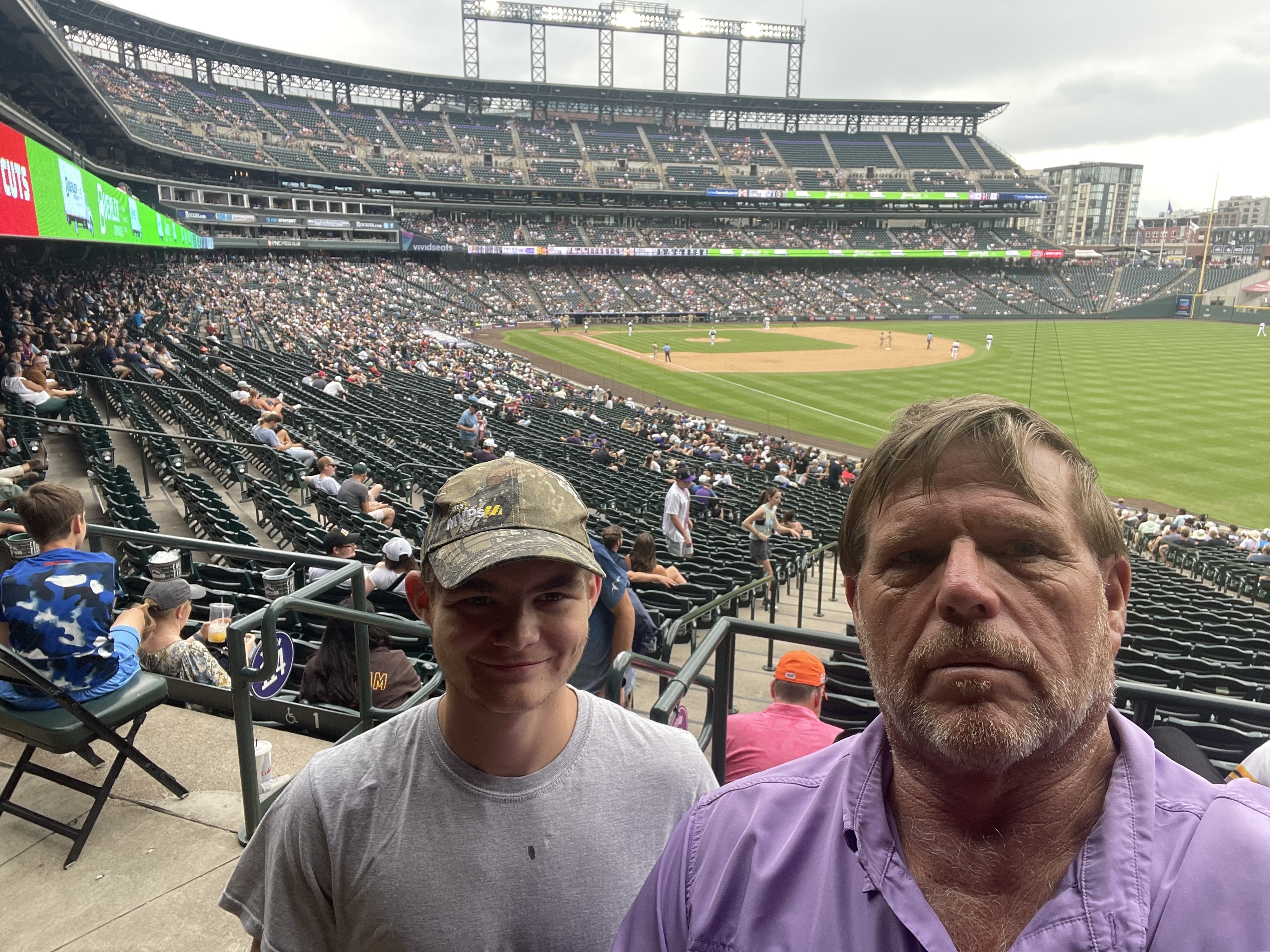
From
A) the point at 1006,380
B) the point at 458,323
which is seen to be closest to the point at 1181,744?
the point at 1006,380

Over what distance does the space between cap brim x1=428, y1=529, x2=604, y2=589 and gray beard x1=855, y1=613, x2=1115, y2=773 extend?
31.4 inches

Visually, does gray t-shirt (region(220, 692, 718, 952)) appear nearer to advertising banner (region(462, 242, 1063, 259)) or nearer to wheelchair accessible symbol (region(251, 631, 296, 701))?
wheelchair accessible symbol (region(251, 631, 296, 701))

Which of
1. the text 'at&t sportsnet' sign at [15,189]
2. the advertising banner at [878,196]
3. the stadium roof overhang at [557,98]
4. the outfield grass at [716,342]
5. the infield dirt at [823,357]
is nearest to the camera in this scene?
the text 'at&t sportsnet' sign at [15,189]

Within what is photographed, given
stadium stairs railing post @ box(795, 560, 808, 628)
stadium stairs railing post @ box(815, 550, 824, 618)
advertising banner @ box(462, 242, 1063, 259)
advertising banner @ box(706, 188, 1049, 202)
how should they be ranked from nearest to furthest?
stadium stairs railing post @ box(795, 560, 808, 628) → stadium stairs railing post @ box(815, 550, 824, 618) → advertising banner @ box(462, 242, 1063, 259) → advertising banner @ box(706, 188, 1049, 202)

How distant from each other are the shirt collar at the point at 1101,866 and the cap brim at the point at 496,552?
0.79 m

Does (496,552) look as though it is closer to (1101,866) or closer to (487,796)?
(487,796)

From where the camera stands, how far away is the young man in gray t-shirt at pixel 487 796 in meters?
1.63

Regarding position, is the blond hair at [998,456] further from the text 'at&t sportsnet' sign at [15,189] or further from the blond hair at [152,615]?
the text 'at&t sportsnet' sign at [15,189]

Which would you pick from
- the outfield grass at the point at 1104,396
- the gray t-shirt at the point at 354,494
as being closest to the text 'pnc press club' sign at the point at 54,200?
the gray t-shirt at the point at 354,494

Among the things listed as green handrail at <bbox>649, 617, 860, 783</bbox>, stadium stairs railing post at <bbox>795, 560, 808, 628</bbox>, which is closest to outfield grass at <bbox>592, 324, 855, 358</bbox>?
stadium stairs railing post at <bbox>795, 560, 808, 628</bbox>

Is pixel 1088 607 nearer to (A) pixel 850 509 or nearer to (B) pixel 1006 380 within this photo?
(A) pixel 850 509

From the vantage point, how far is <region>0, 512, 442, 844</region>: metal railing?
3.31 m

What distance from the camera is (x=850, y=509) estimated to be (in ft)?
5.57

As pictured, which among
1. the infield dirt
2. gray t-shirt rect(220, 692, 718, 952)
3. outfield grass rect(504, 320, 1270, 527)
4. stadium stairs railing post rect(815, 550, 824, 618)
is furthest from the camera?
the infield dirt
